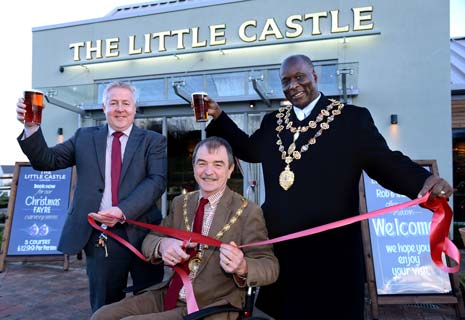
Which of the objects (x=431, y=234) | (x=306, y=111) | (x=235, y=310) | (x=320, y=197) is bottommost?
(x=235, y=310)

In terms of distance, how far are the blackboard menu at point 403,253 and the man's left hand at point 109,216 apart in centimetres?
248

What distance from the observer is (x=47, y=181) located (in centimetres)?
532

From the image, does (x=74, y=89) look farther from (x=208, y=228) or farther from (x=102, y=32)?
(x=208, y=228)

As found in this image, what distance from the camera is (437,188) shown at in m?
1.40

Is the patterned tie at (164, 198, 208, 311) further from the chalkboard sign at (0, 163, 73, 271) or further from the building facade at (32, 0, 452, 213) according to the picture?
the building facade at (32, 0, 452, 213)

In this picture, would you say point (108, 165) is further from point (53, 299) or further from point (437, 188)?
point (53, 299)

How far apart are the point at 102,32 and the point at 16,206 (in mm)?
5082

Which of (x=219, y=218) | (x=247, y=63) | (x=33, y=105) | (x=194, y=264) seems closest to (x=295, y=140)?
(x=219, y=218)

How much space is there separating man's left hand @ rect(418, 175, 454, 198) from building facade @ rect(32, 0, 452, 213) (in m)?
5.42

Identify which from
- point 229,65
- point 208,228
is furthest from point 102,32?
point 208,228

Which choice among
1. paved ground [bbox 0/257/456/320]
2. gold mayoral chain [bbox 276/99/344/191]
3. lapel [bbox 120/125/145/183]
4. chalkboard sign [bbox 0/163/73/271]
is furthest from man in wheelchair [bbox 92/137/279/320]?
chalkboard sign [bbox 0/163/73/271]

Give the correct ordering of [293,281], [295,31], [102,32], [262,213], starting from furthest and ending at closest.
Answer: [102,32] → [295,31] → [262,213] → [293,281]

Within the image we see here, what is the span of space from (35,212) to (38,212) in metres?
0.04

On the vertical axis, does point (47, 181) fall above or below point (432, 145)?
below
